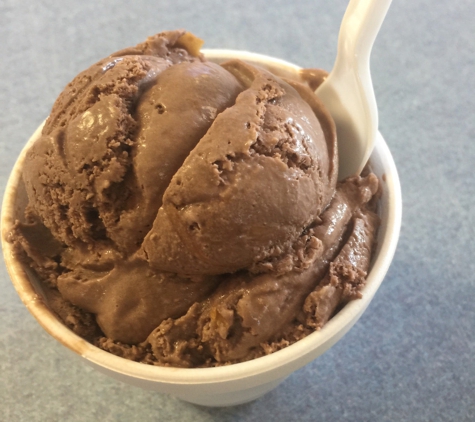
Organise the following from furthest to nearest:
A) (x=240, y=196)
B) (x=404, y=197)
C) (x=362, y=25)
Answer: (x=404, y=197), (x=362, y=25), (x=240, y=196)

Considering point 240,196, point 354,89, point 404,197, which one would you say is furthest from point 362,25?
point 404,197

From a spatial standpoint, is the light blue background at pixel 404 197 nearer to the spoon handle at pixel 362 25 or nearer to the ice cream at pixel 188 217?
the ice cream at pixel 188 217

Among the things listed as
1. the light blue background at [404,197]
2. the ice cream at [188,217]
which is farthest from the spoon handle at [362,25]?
the light blue background at [404,197]

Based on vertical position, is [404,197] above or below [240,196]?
below

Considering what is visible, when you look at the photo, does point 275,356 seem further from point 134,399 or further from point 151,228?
point 134,399

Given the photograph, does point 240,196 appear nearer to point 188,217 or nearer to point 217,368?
point 188,217

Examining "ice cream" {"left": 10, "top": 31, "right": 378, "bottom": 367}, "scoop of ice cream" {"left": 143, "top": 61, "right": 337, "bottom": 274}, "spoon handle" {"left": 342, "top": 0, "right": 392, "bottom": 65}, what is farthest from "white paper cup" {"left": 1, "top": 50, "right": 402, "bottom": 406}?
"spoon handle" {"left": 342, "top": 0, "right": 392, "bottom": 65}
